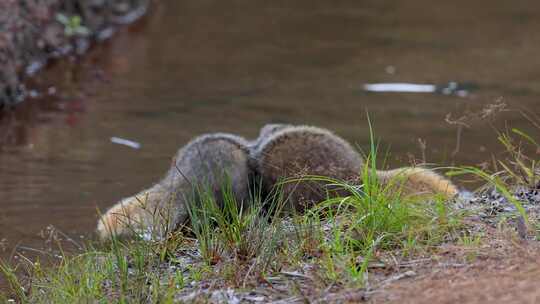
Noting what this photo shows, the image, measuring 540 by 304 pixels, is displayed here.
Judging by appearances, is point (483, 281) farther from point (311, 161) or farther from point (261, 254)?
point (311, 161)

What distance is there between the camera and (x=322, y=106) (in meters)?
9.70

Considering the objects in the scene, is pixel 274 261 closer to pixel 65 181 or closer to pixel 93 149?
pixel 65 181

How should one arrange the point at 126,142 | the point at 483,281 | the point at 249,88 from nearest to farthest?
the point at 483,281, the point at 126,142, the point at 249,88

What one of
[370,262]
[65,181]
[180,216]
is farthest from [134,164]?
[370,262]

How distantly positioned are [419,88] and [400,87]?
0.20 meters

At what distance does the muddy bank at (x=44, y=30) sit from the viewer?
32.9 feet

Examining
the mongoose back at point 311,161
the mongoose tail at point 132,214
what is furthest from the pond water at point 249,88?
the mongoose back at point 311,161

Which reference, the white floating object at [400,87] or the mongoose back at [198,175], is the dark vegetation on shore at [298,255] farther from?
the white floating object at [400,87]

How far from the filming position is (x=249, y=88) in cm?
1040

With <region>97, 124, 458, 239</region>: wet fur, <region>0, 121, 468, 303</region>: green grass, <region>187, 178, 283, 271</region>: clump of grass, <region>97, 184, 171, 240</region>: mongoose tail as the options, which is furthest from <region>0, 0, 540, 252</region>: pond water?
<region>187, 178, 283, 271</region>: clump of grass

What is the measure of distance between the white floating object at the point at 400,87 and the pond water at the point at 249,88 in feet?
0.32

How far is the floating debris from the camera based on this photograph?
10.1 m

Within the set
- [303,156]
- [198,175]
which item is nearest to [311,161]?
[303,156]

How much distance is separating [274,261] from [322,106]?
5453 millimetres
